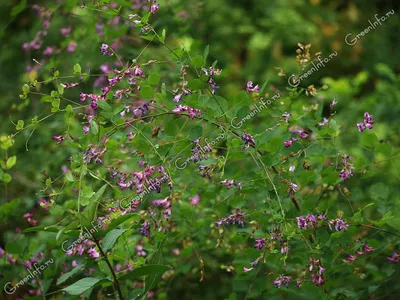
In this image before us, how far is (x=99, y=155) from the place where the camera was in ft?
4.59

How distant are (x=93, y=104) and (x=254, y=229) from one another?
0.59m

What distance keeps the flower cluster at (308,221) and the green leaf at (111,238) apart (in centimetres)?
46

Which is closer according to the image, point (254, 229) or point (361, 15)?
point (254, 229)

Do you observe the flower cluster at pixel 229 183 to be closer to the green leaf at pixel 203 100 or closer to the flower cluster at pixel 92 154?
the green leaf at pixel 203 100

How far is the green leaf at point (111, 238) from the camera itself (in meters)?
1.36

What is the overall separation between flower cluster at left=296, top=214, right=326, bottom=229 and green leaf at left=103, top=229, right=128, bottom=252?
18.2 inches

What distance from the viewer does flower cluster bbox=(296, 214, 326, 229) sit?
138 centimetres

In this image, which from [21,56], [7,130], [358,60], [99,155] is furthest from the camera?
[358,60]

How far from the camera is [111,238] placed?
1.37m

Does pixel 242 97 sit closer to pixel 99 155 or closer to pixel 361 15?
pixel 99 155

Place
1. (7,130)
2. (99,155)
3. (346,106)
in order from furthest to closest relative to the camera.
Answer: (346,106), (7,130), (99,155)

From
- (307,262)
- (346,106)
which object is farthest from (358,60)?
(307,262)

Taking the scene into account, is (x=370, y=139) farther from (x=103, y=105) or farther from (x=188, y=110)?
(x=103, y=105)

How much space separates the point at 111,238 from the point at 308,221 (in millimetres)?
529
